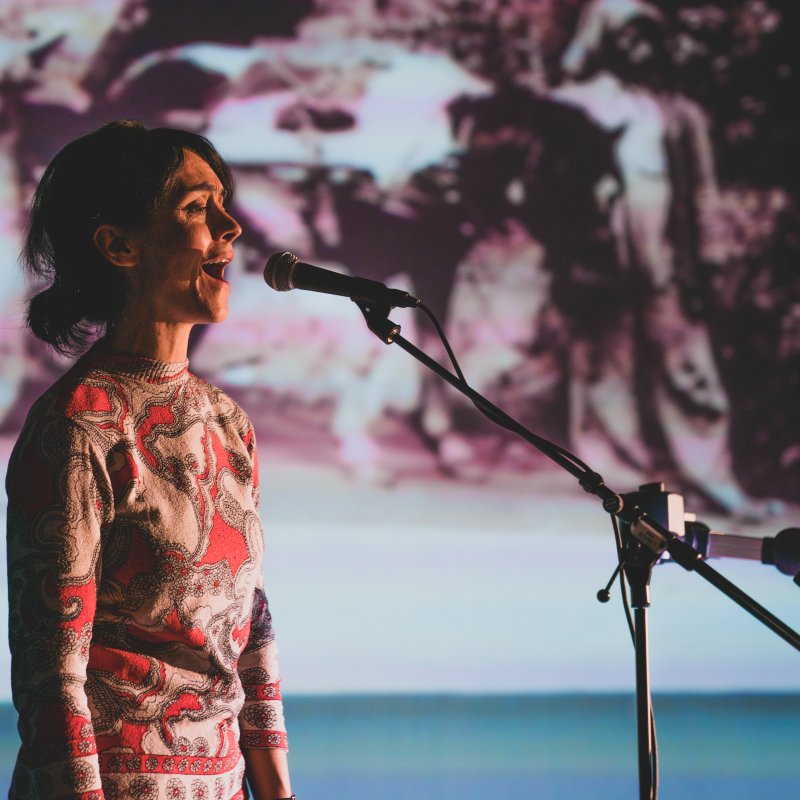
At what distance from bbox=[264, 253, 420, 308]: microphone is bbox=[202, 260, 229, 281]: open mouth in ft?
0.19

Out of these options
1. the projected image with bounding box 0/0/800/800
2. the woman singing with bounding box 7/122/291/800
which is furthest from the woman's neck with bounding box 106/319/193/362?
the projected image with bounding box 0/0/800/800

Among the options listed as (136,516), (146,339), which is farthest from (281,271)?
(136,516)

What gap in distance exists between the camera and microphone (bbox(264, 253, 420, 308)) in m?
1.28

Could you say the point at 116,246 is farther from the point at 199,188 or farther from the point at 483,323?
the point at 483,323

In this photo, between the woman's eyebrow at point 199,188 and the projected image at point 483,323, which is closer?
the woman's eyebrow at point 199,188

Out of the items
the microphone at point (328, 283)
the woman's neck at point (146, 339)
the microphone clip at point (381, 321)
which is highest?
the microphone at point (328, 283)

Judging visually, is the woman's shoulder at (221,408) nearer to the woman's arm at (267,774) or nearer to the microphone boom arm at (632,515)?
the microphone boom arm at (632,515)

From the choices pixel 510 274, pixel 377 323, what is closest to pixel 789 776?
pixel 510 274

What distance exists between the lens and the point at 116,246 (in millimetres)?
1271

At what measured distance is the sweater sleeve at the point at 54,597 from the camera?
996mm

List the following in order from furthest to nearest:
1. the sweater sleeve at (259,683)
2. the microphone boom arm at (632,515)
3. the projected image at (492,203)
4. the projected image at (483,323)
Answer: the projected image at (492,203) < the projected image at (483,323) < the sweater sleeve at (259,683) < the microphone boom arm at (632,515)

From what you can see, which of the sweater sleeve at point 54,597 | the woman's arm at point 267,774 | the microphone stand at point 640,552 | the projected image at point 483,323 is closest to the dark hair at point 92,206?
the sweater sleeve at point 54,597

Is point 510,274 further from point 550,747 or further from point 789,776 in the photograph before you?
point 789,776

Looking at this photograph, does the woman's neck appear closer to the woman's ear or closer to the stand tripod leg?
the woman's ear
